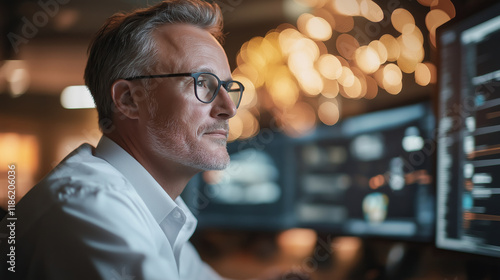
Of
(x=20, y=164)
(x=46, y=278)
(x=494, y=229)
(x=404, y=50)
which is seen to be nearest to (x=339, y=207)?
(x=404, y=50)

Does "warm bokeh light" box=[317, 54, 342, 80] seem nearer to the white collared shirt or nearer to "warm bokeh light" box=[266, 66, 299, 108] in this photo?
"warm bokeh light" box=[266, 66, 299, 108]

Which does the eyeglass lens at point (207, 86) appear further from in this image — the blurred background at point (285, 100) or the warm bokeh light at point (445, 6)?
the warm bokeh light at point (445, 6)

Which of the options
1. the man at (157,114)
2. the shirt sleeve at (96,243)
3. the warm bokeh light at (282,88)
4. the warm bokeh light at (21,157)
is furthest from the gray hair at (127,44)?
the warm bokeh light at (21,157)

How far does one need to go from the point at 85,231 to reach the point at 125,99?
39 cm

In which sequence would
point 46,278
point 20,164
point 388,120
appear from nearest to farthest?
point 46,278 → point 388,120 → point 20,164

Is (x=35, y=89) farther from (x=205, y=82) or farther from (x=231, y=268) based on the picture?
(x=205, y=82)

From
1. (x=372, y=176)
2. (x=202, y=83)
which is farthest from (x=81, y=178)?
(x=372, y=176)

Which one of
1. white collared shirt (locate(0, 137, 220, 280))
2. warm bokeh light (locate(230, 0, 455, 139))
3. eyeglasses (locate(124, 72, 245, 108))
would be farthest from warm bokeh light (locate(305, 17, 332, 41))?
white collared shirt (locate(0, 137, 220, 280))

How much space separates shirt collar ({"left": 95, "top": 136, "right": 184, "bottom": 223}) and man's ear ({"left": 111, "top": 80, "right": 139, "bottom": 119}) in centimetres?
11

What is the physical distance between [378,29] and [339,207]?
29.5 inches

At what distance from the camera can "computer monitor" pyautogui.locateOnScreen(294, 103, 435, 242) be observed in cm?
110

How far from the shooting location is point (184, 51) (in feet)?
2.83

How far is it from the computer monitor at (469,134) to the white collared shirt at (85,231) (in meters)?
0.56

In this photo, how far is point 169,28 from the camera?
2.89ft
